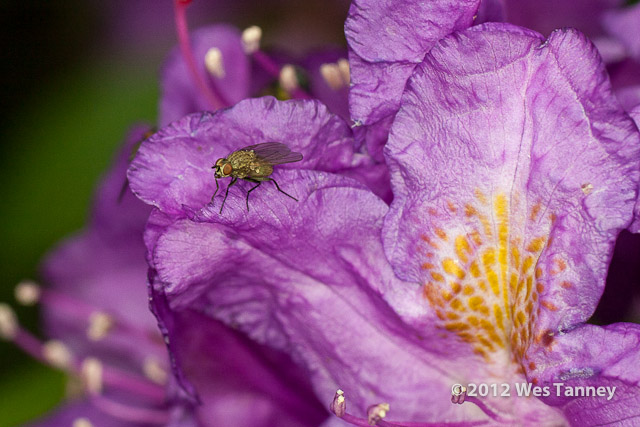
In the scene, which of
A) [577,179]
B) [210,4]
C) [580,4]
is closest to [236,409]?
[577,179]

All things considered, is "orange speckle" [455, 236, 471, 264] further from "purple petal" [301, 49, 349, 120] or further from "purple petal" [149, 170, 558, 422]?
"purple petal" [301, 49, 349, 120]

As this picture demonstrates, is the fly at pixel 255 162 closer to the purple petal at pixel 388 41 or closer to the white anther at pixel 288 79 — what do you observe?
the purple petal at pixel 388 41

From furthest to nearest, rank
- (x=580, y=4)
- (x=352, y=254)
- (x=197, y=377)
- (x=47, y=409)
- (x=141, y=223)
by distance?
(x=47, y=409), (x=141, y=223), (x=580, y=4), (x=197, y=377), (x=352, y=254)

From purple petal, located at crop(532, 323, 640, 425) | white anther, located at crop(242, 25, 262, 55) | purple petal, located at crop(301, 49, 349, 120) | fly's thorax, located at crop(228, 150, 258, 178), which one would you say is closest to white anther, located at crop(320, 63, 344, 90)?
purple petal, located at crop(301, 49, 349, 120)

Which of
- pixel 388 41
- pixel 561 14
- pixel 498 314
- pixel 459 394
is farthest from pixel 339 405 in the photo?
pixel 561 14

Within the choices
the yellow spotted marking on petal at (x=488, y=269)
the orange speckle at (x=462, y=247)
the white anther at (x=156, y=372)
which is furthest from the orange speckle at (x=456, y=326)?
the white anther at (x=156, y=372)

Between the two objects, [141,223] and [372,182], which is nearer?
[372,182]

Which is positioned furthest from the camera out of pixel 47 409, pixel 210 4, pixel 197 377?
pixel 210 4

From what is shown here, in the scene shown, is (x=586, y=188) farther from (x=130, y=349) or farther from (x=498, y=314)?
(x=130, y=349)

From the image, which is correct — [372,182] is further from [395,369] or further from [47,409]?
[47,409]
